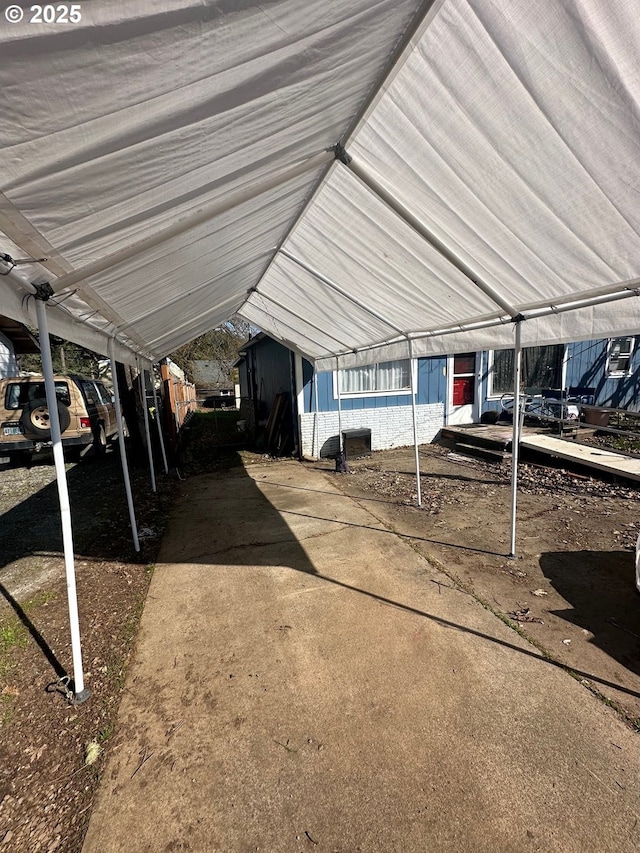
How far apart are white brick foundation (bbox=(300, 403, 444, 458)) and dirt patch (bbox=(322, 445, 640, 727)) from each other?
6.22ft

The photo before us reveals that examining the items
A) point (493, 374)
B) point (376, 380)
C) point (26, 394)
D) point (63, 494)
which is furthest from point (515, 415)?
point (26, 394)

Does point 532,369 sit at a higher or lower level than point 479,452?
higher

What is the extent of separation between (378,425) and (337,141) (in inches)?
312

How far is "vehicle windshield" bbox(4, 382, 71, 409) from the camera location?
768 centimetres

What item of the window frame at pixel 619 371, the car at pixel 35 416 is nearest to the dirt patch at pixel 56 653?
the car at pixel 35 416

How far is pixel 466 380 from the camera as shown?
10531 mm

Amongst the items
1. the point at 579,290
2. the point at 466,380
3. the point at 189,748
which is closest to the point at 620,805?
the point at 189,748

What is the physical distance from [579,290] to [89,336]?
4385mm

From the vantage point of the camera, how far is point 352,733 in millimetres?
2129

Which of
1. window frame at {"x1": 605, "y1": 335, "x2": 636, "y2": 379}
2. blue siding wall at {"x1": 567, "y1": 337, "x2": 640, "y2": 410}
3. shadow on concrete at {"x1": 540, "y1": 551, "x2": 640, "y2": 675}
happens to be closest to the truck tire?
shadow on concrete at {"x1": 540, "y1": 551, "x2": 640, "y2": 675}

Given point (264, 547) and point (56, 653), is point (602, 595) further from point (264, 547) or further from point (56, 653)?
point (56, 653)

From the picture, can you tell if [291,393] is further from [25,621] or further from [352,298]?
[25,621]

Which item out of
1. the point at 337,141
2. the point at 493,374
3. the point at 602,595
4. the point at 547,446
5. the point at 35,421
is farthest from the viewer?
the point at 493,374

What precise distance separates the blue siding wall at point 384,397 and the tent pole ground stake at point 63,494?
22.8 ft
